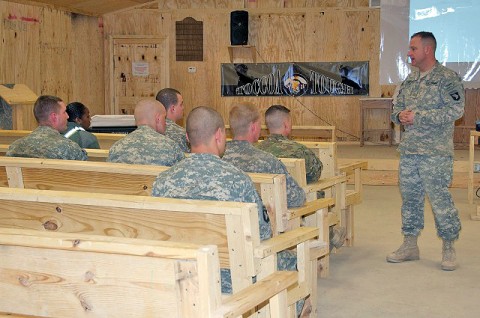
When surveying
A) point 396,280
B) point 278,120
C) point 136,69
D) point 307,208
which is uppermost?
point 136,69

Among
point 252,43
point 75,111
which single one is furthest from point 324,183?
point 252,43

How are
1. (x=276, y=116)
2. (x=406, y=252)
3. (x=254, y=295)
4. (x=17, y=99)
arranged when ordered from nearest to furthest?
(x=254, y=295) → (x=276, y=116) → (x=406, y=252) → (x=17, y=99)

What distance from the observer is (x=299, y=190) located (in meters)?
3.96

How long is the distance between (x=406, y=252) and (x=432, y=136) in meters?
0.82

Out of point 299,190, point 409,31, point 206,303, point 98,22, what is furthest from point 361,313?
point 98,22

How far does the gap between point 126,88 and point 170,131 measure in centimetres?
722

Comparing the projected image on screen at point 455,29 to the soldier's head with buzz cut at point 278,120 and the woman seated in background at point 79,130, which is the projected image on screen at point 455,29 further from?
the soldier's head with buzz cut at point 278,120

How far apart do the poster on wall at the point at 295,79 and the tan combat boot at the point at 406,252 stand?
7069mm

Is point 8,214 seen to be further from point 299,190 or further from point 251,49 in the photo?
point 251,49

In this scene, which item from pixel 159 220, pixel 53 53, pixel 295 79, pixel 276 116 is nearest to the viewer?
pixel 159 220

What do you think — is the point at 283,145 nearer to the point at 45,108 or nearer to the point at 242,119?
the point at 242,119

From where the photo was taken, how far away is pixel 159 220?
8.57ft

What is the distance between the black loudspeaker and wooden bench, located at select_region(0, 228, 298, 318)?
10.3 meters

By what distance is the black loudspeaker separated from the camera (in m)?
12.0
